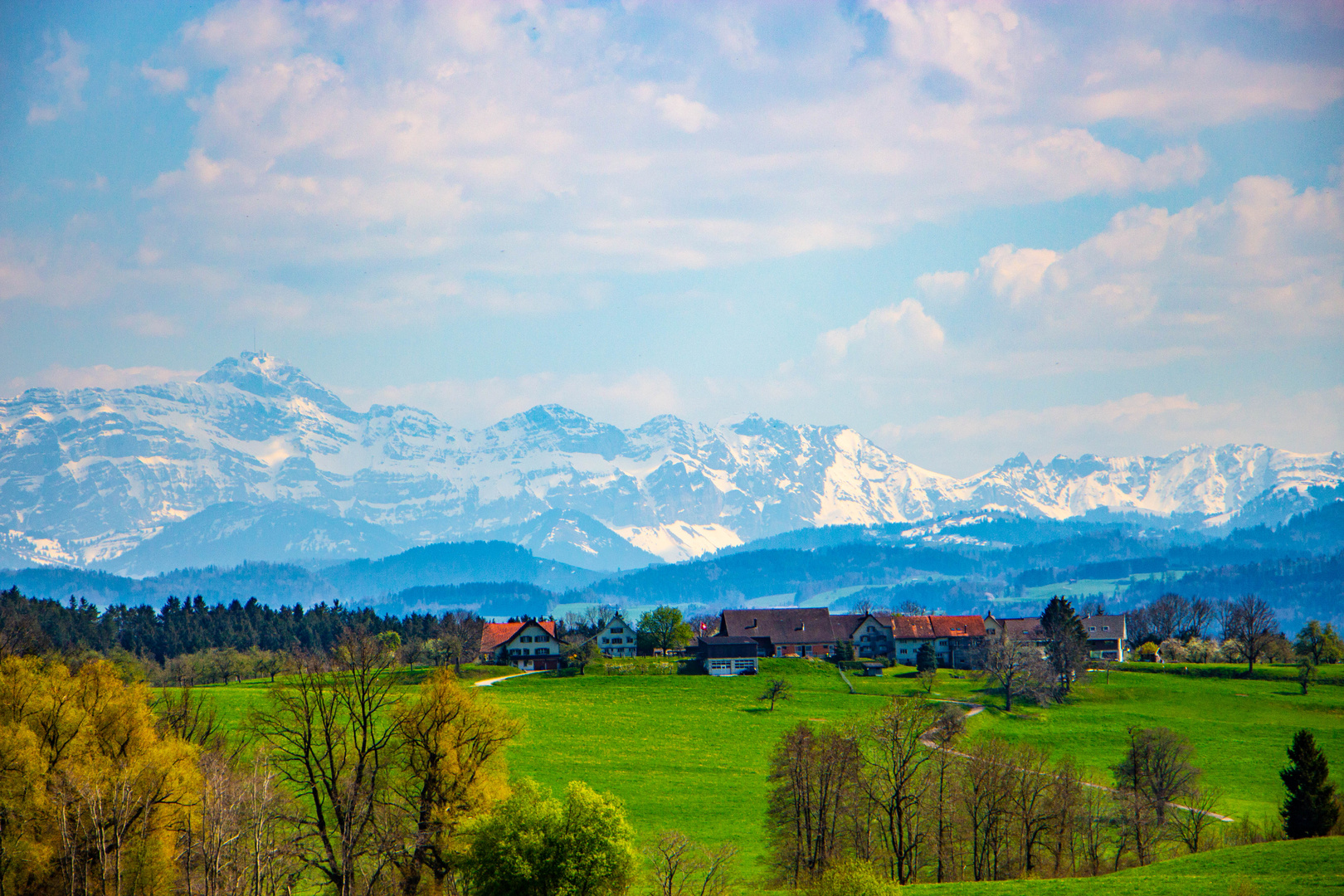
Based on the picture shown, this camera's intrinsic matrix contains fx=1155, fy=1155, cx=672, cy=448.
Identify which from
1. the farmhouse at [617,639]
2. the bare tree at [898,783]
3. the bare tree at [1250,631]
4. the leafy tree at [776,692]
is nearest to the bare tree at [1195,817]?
the bare tree at [898,783]

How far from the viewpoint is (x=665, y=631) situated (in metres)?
159

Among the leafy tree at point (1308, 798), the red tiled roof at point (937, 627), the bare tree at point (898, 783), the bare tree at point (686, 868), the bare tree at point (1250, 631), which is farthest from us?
the red tiled roof at point (937, 627)

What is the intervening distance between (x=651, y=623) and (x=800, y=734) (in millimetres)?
95259

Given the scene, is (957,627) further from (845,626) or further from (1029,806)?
(1029,806)

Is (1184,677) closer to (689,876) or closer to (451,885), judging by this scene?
(689,876)

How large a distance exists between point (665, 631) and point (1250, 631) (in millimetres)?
75814

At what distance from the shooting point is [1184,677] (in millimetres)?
139250

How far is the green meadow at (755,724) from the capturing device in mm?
81875

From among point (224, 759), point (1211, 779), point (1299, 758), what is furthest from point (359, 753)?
point (1211, 779)

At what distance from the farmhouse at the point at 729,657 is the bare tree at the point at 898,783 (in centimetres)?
6781

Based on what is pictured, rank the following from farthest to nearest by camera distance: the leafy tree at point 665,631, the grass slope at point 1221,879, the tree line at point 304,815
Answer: the leafy tree at point 665,631 < the grass slope at point 1221,879 < the tree line at point 304,815

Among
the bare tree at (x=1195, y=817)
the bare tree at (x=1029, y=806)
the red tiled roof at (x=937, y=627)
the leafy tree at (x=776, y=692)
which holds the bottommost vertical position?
the bare tree at (x=1195, y=817)

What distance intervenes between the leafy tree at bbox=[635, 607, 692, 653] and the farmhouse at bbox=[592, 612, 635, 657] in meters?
17.2

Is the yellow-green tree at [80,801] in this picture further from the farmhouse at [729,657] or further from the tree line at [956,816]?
the farmhouse at [729,657]
